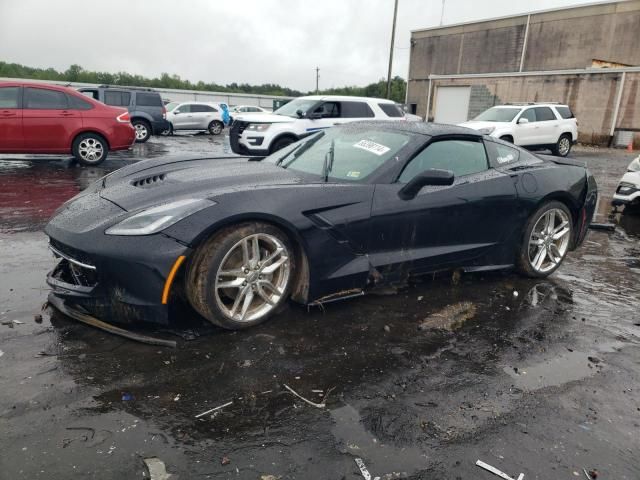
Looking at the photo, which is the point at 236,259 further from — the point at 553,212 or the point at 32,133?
the point at 32,133

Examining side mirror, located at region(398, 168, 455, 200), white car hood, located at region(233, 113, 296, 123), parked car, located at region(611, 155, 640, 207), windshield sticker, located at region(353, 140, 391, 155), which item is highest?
white car hood, located at region(233, 113, 296, 123)

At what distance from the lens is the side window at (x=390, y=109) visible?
1217 cm

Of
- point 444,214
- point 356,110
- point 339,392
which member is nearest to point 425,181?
point 444,214

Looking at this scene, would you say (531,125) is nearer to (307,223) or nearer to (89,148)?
(89,148)

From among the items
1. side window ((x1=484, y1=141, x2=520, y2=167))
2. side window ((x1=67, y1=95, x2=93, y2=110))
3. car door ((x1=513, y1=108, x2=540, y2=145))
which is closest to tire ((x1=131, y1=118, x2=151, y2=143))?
side window ((x1=67, y1=95, x2=93, y2=110))

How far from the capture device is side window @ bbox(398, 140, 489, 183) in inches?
149

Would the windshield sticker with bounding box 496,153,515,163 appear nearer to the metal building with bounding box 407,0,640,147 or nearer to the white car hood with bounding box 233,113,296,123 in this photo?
the white car hood with bounding box 233,113,296,123

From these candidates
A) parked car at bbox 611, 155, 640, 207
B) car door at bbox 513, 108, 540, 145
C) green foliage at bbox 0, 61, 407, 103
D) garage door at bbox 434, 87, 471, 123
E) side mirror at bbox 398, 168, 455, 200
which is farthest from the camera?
green foliage at bbox 0, 61, 407, 103

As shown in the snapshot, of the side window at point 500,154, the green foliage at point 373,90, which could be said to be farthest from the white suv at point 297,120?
the green foliage at point 373,90

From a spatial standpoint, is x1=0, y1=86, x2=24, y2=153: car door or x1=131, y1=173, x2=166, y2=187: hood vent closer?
x1=131, y1=173, x2=166, y2=187: hood vent

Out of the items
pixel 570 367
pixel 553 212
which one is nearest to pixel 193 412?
pixel 570 367

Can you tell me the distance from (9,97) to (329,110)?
656cm

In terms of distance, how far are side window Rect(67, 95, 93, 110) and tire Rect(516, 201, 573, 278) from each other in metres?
8.62

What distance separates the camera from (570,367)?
3.03 meters
